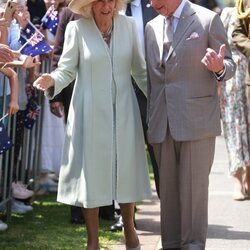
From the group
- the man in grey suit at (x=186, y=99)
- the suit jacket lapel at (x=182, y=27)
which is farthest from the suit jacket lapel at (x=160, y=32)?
the suit jacket lapel at (x=182, y=27)

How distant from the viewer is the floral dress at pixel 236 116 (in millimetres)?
9641

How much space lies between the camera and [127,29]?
6.89 m

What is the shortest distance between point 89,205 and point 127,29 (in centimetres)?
130

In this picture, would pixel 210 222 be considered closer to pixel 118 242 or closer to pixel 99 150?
pixel 118 242

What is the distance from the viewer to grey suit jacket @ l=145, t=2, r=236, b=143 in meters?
6.61

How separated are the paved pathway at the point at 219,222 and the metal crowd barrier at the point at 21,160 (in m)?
1.14

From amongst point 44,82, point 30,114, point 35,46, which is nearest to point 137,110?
point 44,82

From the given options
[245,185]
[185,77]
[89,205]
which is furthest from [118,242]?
[245,185]

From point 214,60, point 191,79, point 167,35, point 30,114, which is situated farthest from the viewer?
point 30,114

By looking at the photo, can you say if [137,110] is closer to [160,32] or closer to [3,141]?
[160,32]

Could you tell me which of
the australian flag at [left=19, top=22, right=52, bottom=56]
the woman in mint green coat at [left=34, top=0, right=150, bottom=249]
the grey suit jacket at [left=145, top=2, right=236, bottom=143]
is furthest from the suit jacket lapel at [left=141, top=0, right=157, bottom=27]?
the grey suit jacket at [left=145, top=2, right=236, bottom=143]

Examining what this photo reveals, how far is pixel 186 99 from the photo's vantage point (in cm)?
661

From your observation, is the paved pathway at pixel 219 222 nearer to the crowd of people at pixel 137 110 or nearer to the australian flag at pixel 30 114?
the crowd of people at pixel 137 110

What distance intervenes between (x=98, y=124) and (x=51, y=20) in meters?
2.70
